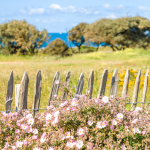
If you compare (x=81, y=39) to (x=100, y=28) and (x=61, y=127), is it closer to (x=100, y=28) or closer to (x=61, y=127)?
(x=100, y=28)

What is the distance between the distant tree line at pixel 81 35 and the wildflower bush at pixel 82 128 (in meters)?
17.9

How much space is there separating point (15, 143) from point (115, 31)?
23.5m

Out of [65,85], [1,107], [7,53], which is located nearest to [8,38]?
[7,53]

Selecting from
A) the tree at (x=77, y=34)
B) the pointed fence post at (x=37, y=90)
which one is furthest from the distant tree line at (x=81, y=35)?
the pointed fence post at (x=37, y=90)

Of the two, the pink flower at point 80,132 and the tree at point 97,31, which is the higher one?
the tree at point 97,31

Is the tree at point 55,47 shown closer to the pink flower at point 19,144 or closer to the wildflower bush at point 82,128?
the wildflower bush at point 82,128

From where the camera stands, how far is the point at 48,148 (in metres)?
1.78

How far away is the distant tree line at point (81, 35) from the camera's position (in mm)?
19641

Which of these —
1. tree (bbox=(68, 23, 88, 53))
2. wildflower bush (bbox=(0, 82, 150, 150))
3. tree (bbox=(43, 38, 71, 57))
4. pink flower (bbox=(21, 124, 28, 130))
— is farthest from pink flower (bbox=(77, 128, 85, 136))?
tree (bbox=(68, 23, 88, 53))

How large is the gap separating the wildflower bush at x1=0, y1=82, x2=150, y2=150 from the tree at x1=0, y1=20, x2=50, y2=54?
17931 millimetres

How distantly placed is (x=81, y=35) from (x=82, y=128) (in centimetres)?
2732

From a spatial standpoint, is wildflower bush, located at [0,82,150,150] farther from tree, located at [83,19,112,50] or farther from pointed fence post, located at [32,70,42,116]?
tree, located at [83,19,112,50]

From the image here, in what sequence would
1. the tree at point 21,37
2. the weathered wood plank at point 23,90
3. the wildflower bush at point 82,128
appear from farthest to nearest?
the tree at point 21,37, the weathered wood plank at point 23,90, the wildflower bush at point 82,128

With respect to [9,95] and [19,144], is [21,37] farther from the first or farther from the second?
[19,144]
